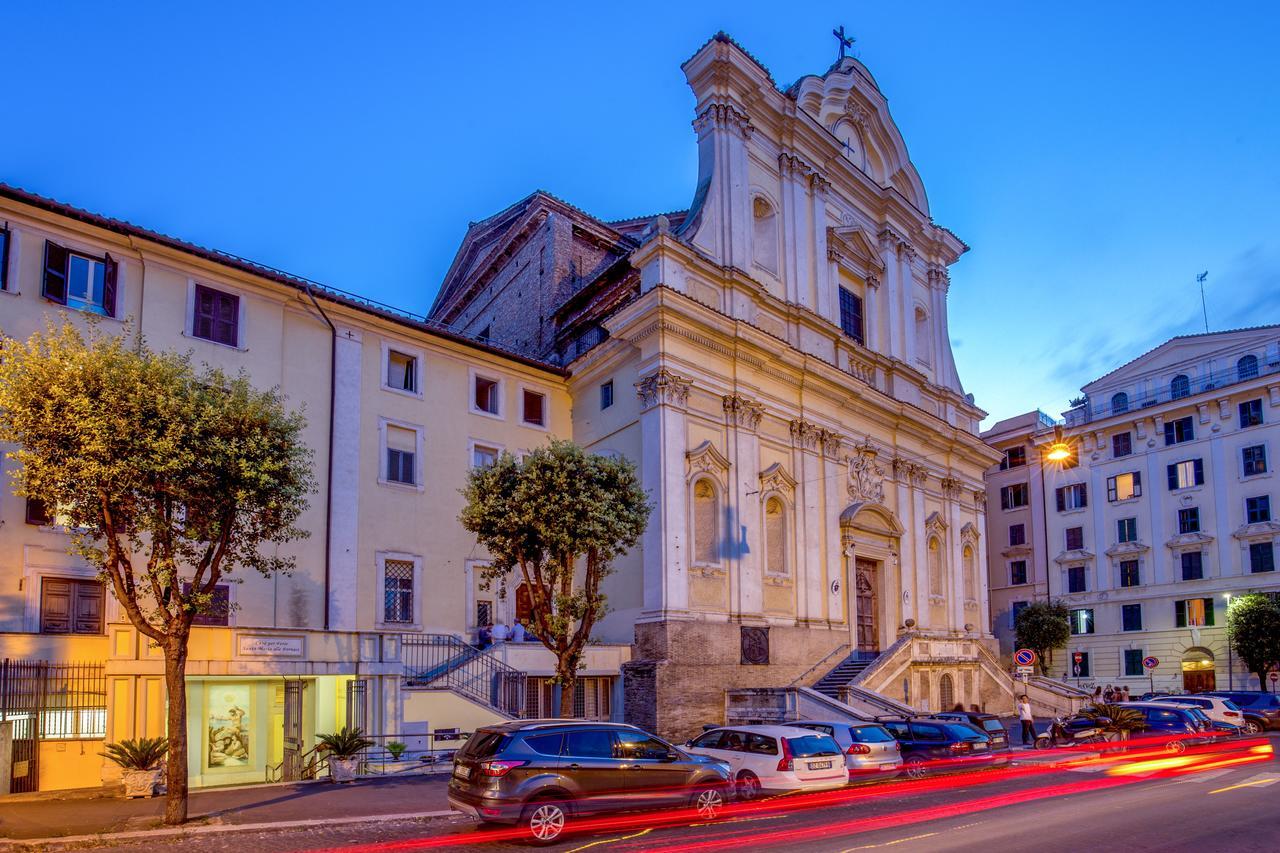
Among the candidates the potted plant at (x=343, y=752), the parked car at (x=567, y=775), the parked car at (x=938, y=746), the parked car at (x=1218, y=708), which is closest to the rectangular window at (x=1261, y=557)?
the parked car at (x=1218, y=708)

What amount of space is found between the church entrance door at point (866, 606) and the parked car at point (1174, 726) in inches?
396

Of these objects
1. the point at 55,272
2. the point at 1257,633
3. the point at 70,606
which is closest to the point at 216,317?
the point at 55,272

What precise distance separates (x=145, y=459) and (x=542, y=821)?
773 cm

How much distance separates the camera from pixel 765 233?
3472 cm

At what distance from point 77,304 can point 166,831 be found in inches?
553

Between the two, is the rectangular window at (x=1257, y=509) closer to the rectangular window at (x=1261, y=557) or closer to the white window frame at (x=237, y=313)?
the rectangular window at (x=1261, y=557)

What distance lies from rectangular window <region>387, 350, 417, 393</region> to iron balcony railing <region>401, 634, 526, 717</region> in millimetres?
7185

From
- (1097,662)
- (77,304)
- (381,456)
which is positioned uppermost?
(77,304)

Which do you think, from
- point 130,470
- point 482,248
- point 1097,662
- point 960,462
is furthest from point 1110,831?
point 1097,662

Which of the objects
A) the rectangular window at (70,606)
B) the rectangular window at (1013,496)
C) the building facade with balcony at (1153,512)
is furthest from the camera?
the rectangular window at (1013,496)

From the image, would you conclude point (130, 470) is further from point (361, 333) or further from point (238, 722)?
point (361, 333)

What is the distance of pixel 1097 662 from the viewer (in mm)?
54219

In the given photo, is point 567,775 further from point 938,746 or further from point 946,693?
point 946,693

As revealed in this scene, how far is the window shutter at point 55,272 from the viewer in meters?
22.9
